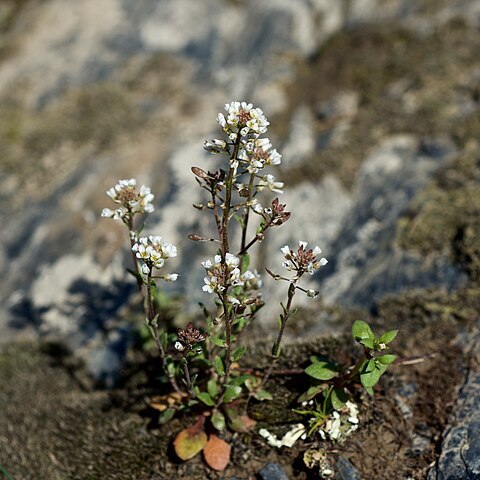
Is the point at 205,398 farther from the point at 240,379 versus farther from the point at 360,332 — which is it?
the point at 360,332

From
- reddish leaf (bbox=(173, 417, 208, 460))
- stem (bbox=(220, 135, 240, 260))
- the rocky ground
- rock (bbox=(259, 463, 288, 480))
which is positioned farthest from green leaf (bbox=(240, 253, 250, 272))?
rock (bbox=(259, 463, 288, 480))

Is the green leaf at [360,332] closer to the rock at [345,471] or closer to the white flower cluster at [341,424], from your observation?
the white flower cluster at [341,424]

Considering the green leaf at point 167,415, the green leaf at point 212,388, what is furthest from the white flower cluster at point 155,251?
the green leaf at point 167,415

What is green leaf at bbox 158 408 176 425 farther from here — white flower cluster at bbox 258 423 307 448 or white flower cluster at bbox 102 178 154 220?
white flower cluster at bbox 102 178 154 220

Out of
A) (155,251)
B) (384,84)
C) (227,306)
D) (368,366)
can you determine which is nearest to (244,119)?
(155,251)

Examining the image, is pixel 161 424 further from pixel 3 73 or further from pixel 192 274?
pixel 3 73
